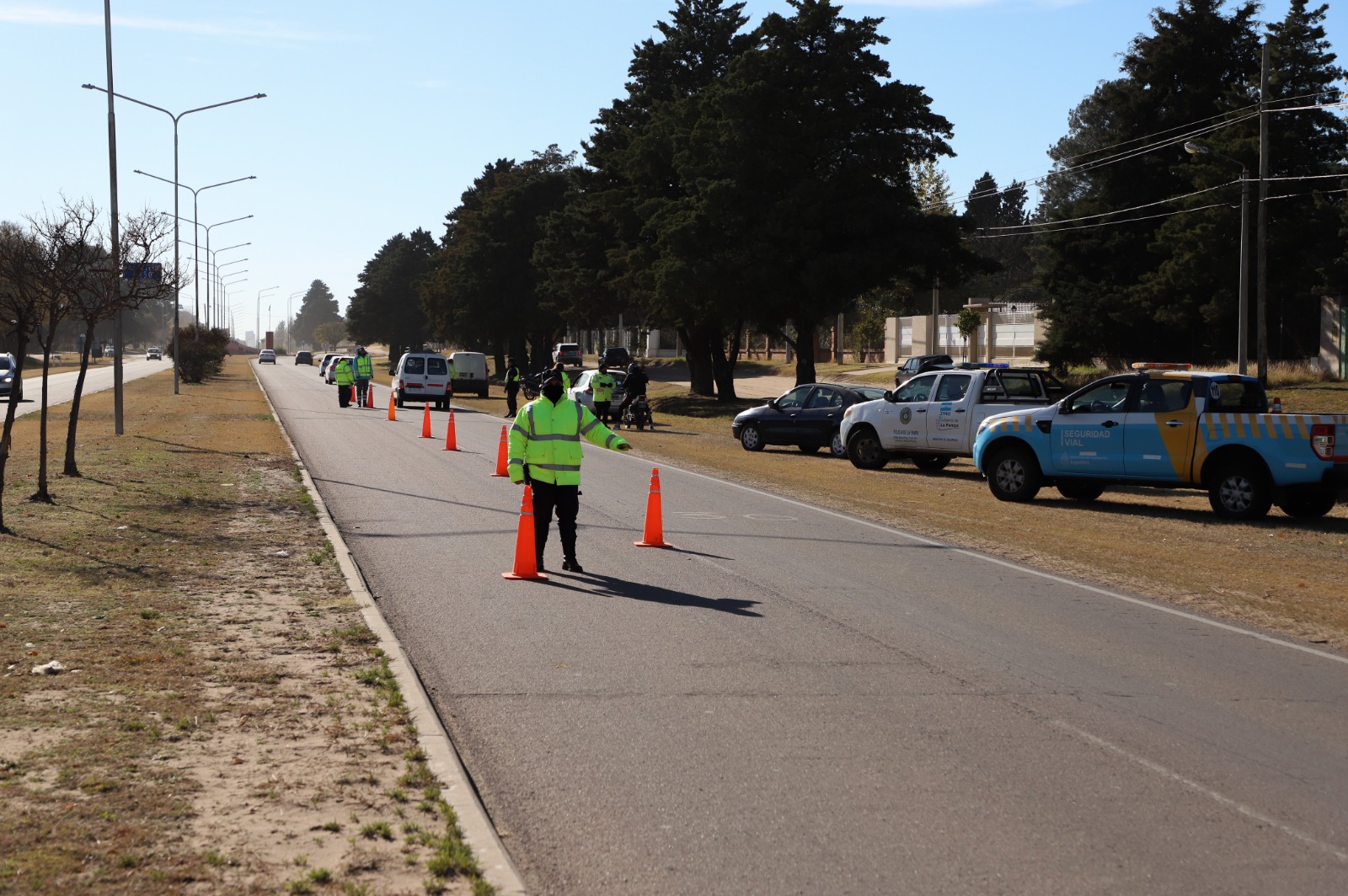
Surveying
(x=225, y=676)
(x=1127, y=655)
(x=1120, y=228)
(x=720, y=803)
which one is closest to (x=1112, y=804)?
(x=720, y=803)

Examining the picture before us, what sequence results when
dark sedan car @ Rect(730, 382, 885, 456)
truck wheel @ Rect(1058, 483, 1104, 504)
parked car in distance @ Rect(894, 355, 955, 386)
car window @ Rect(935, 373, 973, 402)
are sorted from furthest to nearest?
1. parked car in distance @ Rect(894, 355, 955, 386)
2. dark sedan car @ Rect(730, 382, 885, 456)
3. car window @ Rect(935, 373, 973, 402)
4. truck wheel @ Rect(1058, 483, 1104, 504)

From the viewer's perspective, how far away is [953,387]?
80.0ft

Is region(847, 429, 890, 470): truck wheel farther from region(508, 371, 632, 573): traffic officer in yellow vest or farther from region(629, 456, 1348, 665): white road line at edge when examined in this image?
region(508, 371, 632, 573): traffic officer in yellow vest

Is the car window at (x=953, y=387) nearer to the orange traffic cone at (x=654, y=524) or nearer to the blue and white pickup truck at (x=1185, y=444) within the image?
the blue and white pickup truck at (x=1185, y=444)

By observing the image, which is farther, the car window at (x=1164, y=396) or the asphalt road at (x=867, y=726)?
the car window at (x=1164, y=396)

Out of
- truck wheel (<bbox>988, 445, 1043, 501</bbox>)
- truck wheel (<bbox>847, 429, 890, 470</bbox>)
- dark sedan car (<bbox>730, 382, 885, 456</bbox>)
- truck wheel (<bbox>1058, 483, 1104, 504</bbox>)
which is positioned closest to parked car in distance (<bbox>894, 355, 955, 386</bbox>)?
dark sedan car (<bbox>730, 382, 885, 456</bbox>)

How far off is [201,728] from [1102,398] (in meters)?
14.9

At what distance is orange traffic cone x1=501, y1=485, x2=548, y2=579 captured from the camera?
11844mm

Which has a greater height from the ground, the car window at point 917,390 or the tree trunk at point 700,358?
the tree trunk at point 700,358

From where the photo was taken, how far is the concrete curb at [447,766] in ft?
16.4

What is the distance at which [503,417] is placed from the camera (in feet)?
142

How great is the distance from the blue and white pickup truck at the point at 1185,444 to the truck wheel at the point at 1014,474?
0.04ft

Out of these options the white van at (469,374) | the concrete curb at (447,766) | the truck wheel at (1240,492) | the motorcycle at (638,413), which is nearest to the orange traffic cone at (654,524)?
the concrete curb at (447,766)

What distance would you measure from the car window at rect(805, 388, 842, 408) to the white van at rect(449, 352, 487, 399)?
32157 millimetres
